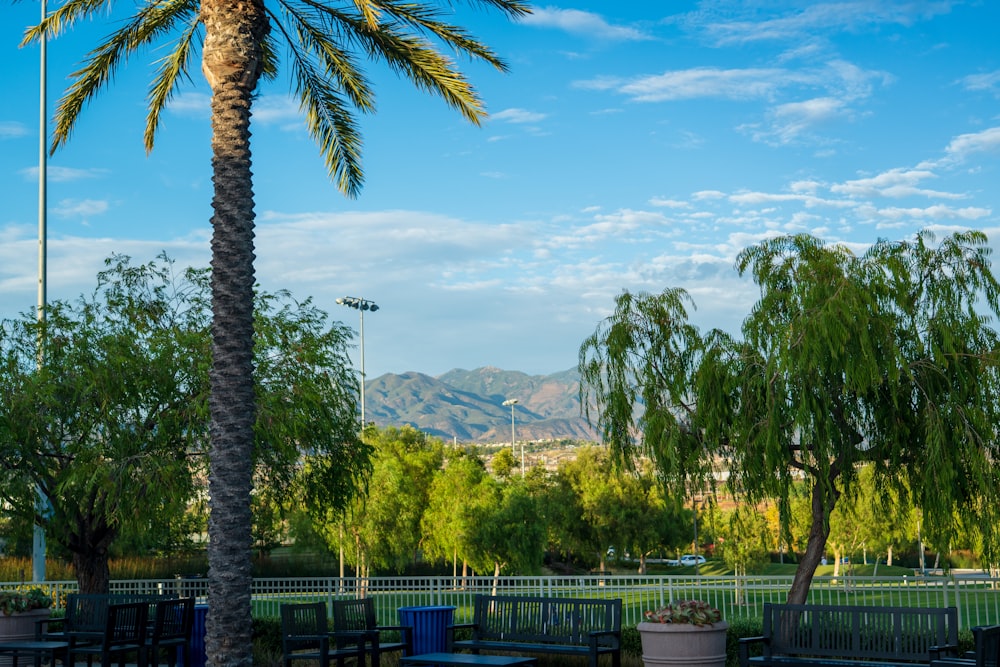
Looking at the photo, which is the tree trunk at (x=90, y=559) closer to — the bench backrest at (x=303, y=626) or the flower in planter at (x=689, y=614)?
the bench backrest at (x=303, y=626)

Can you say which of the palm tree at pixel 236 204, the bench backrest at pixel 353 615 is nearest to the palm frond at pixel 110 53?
the palm tree at pixel 236 204

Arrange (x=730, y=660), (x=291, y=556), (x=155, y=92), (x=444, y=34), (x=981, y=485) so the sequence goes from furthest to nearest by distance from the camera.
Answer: (x=291, y=556), (x=155, y=92), (x=730, y=660), (x=444, y=34), (x=981, y=485)

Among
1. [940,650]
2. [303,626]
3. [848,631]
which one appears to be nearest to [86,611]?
[303,626]

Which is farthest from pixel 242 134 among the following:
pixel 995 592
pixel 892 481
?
pixel 995 592

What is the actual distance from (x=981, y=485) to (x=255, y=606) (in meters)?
14.4

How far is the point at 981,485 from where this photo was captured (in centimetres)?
1441

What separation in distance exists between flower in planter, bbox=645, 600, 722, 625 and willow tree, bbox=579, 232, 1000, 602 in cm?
329

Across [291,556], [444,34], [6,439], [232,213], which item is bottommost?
[291,556]

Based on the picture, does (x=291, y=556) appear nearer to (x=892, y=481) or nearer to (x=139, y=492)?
(x=139, y=492)

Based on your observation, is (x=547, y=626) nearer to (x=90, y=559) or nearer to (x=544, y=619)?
(x=544, y=619)

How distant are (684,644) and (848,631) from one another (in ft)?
5.72

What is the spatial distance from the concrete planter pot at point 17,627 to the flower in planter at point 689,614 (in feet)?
30.7

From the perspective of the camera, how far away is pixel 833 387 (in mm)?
15023

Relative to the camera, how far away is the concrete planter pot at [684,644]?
11.9m
